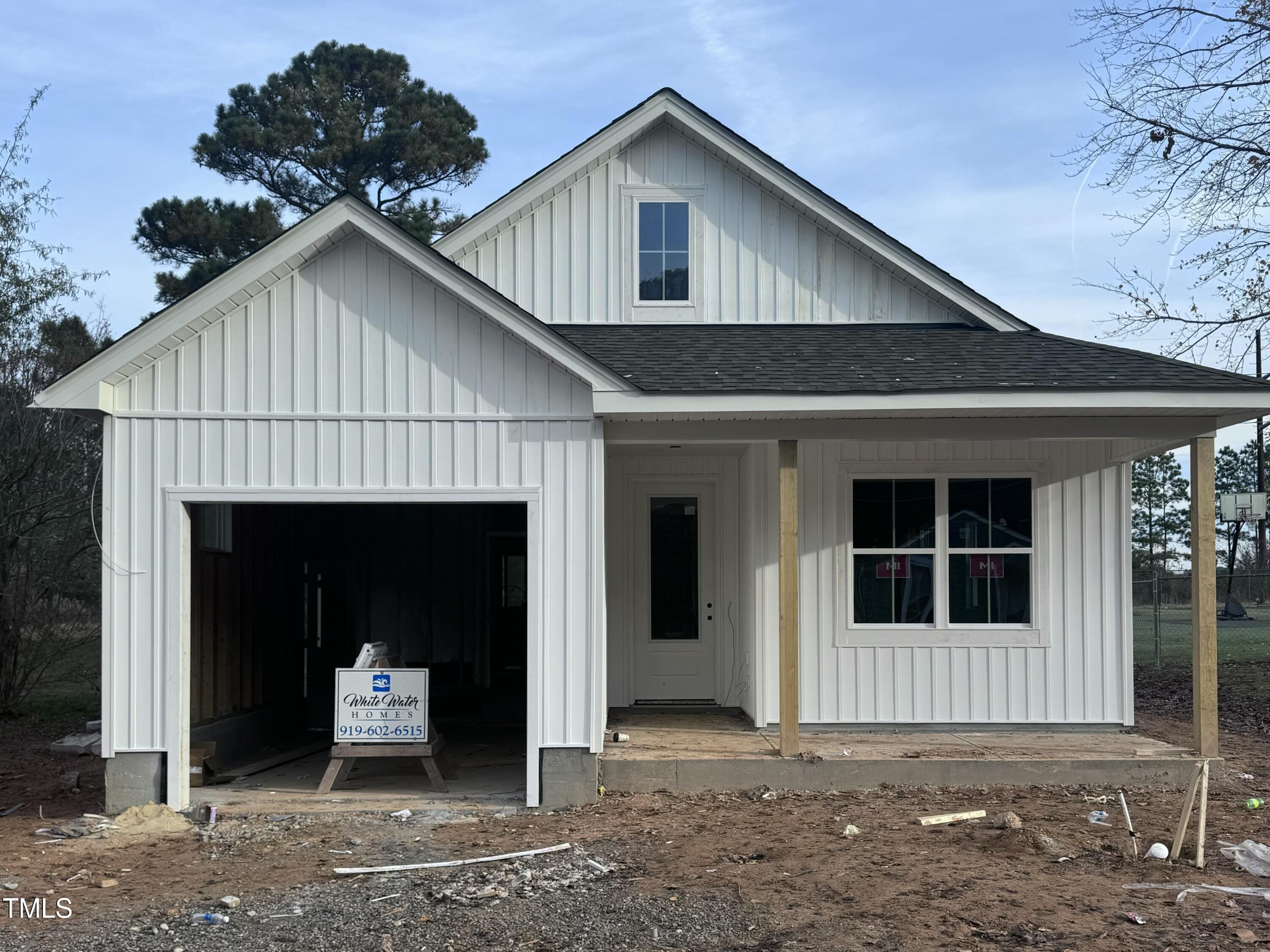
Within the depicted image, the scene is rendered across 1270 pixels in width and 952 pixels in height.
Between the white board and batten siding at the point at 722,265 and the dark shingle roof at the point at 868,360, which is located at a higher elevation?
the white board and batten siding at the point at 722,265

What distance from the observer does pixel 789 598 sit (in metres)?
9.70

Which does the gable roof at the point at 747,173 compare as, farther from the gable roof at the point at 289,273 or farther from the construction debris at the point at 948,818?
the construction debris at the point at 948,818

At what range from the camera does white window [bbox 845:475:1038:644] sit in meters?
11.2

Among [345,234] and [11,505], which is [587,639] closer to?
[345,234]

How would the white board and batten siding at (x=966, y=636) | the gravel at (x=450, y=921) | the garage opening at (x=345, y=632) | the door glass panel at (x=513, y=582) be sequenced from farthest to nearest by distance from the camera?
1. the door glass panel at (x=513, y=582)
2. the white board and batten siding at (x=966, y=636)
3. the garage opening at (x=345, y=632)
4. the gravel at (x=450, y=921)

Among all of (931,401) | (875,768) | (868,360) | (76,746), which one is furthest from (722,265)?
(76,746)

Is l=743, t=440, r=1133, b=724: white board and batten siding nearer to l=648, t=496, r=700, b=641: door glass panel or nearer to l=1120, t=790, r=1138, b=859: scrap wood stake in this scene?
l=648, t=496, r=700, b=641: door glass panel

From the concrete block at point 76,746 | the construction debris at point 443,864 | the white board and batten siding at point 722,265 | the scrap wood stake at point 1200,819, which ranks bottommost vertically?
the concrete block at point 76,746

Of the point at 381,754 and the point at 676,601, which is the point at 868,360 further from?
the point at 381,754

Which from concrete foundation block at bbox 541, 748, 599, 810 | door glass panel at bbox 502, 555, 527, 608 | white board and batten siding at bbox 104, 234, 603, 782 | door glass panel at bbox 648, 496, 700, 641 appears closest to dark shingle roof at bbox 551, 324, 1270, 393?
white board and batten siding at bbox 104, 234, 603, 782

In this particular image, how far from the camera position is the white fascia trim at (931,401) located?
30.0 feet

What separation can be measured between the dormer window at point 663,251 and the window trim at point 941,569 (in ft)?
8.32

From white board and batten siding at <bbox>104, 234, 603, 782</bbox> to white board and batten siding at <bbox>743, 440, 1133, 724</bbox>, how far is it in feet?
8.61

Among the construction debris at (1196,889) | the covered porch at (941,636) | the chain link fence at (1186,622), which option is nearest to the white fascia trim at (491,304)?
the covered porch at (941,636)
